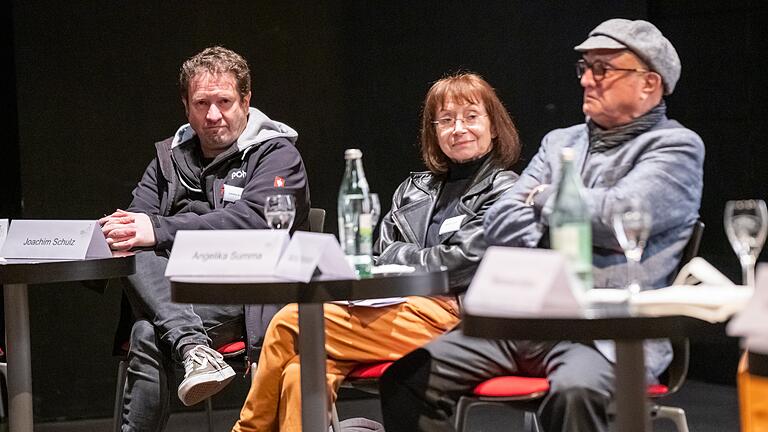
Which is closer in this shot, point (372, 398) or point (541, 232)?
point (541, 232)

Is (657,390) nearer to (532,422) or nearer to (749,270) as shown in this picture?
(749,270)

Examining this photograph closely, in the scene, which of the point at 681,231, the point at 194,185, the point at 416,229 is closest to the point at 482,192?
the point at 416,229

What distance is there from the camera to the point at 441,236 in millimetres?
3588

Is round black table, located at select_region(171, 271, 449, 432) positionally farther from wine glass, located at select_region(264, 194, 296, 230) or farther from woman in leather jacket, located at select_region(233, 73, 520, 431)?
woman in leather jacket, located at select_region(233, 73, 520, 431)

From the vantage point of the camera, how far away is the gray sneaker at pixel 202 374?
3463 mm

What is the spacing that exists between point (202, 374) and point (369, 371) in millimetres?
583

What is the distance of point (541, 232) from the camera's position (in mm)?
2979

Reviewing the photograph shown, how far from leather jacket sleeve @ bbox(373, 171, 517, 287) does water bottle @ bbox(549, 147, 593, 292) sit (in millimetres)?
949

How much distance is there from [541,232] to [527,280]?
975 millimetres

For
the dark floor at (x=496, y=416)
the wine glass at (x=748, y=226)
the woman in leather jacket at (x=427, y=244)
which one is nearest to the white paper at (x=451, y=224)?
the woman in leather jacket at (x=427, y=244)

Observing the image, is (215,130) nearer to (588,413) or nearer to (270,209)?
(270,209)

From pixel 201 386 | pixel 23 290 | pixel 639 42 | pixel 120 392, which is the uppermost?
pixel 639 42

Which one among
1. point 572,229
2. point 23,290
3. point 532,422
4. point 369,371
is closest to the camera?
point 572,229

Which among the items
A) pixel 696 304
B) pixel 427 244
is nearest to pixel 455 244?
pixel 427 244
